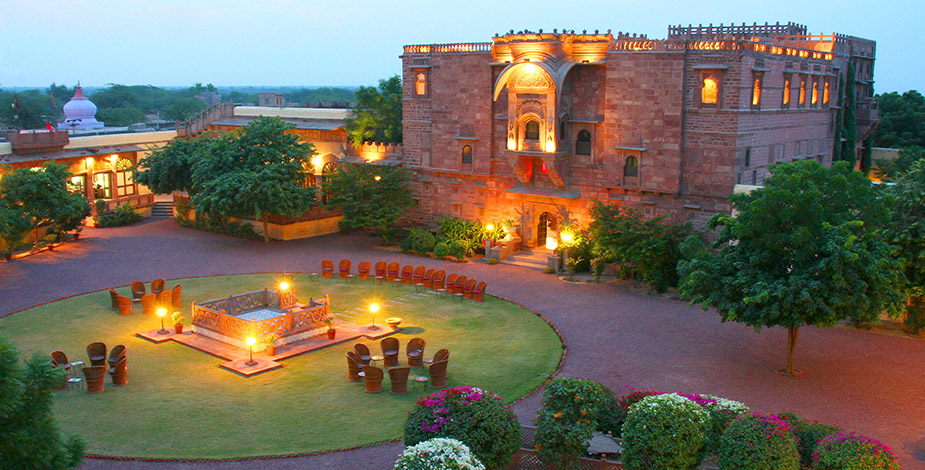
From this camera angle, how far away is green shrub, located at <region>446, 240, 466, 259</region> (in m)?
36.8

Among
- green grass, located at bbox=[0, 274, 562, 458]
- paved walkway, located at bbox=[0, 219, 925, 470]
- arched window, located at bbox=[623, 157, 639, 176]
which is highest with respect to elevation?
arched window, located at bbox=[623, 157, 639, 176]

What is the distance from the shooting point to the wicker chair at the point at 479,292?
30.0 meters

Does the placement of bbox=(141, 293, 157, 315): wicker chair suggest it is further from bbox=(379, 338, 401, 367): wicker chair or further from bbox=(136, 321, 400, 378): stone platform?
bbox=(379, 338, 401, 367): wicker chair

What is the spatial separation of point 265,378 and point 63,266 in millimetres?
17928

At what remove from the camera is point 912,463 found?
16.7 meters

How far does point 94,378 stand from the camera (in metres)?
20.7

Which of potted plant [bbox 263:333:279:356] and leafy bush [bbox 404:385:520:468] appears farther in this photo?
potted plant [bbox 263:333:279:356]

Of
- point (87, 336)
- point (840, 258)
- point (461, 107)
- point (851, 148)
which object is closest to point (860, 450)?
point (840, 258)

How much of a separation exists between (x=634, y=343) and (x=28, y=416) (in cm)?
1730

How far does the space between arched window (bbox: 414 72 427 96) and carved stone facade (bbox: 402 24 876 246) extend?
0.06m

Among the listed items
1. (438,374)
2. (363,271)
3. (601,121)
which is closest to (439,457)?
(438,374)

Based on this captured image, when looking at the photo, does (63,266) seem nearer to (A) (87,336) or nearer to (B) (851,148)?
(A) (87,336)

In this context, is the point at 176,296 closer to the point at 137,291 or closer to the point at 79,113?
the point at 137,291

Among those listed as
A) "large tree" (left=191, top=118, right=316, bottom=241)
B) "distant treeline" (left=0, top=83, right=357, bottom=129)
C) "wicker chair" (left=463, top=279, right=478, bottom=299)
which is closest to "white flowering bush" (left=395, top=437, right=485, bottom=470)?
"wicker chair" (left=463, top=279, right=478, bottom=299)
